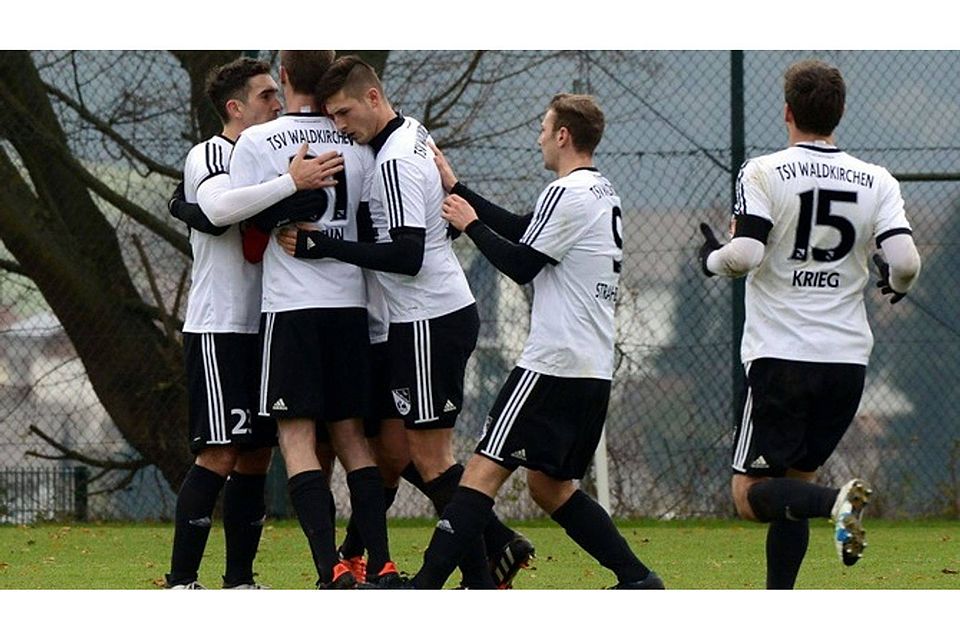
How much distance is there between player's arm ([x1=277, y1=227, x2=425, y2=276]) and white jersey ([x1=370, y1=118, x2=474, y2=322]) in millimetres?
46

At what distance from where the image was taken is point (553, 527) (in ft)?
32.3

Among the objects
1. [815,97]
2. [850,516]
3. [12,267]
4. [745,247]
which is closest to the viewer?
[850,516]

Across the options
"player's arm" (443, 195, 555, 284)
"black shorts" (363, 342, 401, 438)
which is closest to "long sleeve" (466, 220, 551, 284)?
"player's arm" (443, 195, 555, 284)

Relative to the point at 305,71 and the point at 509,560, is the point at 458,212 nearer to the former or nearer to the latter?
the point at 305,71

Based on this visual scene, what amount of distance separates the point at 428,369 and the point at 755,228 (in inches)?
47.6

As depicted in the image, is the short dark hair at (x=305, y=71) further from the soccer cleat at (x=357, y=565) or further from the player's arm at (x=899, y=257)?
the player's arm at (x=899, y=257)

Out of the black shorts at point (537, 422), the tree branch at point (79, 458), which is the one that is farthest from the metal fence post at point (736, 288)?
the black shorts at point (537, 422)

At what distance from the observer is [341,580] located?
5.41 meters

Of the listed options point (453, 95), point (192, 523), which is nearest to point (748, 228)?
point (192, 523)

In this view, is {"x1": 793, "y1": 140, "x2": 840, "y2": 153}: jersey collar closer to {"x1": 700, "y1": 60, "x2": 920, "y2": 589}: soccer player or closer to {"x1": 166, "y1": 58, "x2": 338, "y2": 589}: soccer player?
{"x1": 700, "y1": 60, "x2": 920, "y2": 589}: soccer player

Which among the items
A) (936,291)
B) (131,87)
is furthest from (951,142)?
(131,87)

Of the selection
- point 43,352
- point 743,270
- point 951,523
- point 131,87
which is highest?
point 131,87

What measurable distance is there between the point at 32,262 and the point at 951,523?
20.0 feet

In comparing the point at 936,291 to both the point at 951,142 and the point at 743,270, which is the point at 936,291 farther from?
the point at 743,270
